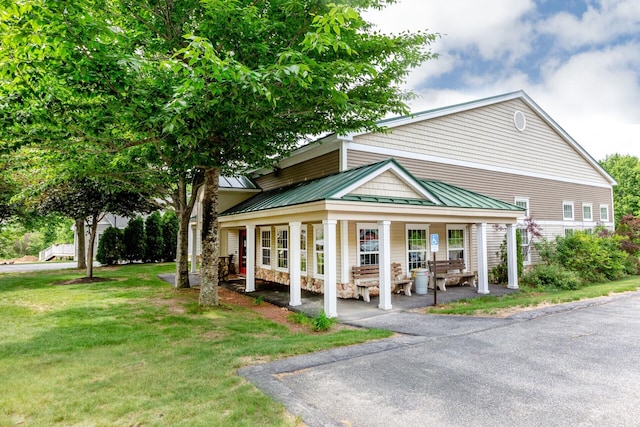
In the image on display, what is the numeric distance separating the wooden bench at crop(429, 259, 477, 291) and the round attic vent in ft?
26.7

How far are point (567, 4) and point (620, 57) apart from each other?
384 cm

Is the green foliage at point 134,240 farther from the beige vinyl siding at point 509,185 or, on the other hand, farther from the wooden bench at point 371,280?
the wooden bench at point 371,280

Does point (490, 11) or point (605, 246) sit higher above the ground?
point (490, 11)

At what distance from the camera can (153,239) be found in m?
25.7

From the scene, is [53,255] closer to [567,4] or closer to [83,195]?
Result: [83,195]

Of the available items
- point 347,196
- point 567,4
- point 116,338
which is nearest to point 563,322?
point 347,196

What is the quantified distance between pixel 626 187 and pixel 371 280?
3824 cm

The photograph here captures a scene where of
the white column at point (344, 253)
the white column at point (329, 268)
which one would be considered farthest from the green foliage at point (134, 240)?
the white column at point (329, 268)

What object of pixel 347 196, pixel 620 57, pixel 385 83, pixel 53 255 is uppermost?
pixel 620 57

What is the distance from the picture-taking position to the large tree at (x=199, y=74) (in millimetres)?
5699

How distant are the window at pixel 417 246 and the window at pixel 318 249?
3151mm

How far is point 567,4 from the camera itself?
509 inches

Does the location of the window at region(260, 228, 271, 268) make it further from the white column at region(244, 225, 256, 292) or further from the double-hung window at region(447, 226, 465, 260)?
the double-hung window at region(447, 226, 465, 260)

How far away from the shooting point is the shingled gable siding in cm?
1208
